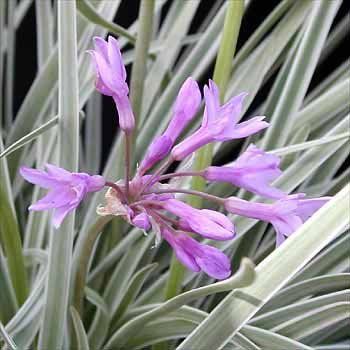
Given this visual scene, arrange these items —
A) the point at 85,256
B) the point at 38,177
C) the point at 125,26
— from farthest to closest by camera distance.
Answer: the point at 125,26
the point at 85,256
the point at 38,177

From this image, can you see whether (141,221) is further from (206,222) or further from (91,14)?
(91,14)

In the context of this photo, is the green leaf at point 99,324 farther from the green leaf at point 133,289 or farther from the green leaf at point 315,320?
the green leaf at point 315,320

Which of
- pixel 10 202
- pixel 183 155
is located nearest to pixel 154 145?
pixel 183 155

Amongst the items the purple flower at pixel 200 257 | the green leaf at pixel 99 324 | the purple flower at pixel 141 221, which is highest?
the purple flower at pixel 141 221

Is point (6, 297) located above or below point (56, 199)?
below

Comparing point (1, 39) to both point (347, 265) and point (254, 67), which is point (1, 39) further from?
point (347, 265)

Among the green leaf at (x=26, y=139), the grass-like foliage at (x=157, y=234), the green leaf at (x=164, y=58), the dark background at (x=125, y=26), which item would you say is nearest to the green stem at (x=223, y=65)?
the grass-like foliage at (x=157, y=234)

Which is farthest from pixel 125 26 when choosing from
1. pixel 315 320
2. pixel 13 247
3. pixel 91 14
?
pixel 315 320
